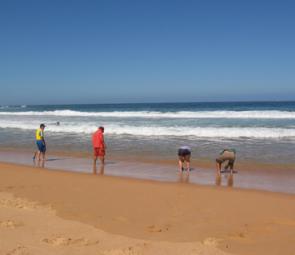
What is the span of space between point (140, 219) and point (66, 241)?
1.54 metres

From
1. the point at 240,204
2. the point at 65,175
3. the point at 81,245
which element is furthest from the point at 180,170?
the point at 81,245

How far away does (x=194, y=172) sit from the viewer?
11.2 meters

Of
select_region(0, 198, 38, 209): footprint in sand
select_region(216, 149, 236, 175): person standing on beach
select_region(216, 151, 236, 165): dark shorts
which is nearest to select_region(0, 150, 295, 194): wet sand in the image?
select_region(216, 149, 236, 175): person standing on beach

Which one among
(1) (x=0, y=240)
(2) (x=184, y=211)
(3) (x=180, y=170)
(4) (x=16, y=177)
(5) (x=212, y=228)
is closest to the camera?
(1) (x=0, y=240)

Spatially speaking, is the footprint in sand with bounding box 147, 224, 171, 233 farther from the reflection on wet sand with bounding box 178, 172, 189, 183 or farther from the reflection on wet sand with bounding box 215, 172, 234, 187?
the reflection on wet sand with bounding box 178, 172, 189, 183

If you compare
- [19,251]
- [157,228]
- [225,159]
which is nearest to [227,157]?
[225,159]

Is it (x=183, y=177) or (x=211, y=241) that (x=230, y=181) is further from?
(x=211, y=241)

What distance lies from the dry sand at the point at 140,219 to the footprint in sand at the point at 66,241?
1 centimetres

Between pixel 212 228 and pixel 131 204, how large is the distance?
184 cm

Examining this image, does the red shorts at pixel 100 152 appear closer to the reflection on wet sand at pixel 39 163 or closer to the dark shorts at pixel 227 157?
the reflection on wet sand at pixel 39 163

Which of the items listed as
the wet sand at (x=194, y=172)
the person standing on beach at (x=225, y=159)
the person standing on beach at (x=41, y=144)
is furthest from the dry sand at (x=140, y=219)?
the person standing on beach at (x=41, y=144)

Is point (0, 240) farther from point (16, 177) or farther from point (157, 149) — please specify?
point (157, 149)

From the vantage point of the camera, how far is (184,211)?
21.5 ft

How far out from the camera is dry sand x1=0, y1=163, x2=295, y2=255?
475 centimetres
